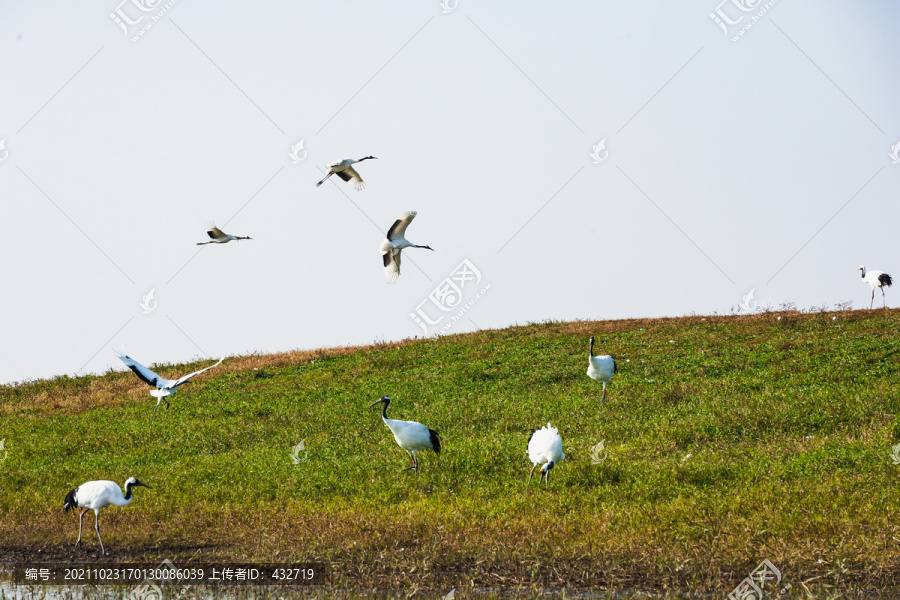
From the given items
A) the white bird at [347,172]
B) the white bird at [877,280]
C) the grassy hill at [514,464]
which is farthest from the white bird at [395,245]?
the white bird at [877,280]

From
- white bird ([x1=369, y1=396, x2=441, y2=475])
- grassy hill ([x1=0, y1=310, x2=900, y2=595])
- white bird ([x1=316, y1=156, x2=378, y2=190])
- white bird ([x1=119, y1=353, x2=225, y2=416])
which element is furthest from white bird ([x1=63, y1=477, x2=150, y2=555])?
white bird ([x1=316, y1=156, x2=378, y2=190])

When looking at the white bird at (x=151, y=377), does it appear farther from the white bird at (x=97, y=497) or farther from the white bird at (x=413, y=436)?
the white bird at (x=413, y=436)

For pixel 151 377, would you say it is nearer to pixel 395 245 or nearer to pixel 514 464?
pixel 395 245

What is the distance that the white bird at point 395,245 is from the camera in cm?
1645

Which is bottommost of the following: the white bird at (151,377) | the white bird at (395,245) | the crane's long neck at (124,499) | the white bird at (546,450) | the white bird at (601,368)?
the crane's long neck at (124,499)

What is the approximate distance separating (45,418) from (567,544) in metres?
22.7

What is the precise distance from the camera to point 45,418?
92.0 feet

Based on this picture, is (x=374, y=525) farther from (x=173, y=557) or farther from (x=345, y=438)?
(x=345, y=438)

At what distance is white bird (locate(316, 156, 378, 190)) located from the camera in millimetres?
16812

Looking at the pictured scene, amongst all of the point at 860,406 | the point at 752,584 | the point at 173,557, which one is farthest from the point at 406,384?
the point at 752,584

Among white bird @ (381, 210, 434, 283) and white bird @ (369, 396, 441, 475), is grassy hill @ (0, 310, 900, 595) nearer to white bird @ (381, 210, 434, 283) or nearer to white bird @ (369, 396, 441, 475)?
white bird @ (369, 396, 441, 475)

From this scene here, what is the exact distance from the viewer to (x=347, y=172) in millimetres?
17656

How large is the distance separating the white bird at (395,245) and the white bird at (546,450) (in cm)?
438

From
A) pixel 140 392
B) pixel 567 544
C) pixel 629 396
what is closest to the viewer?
pixel 567 544
